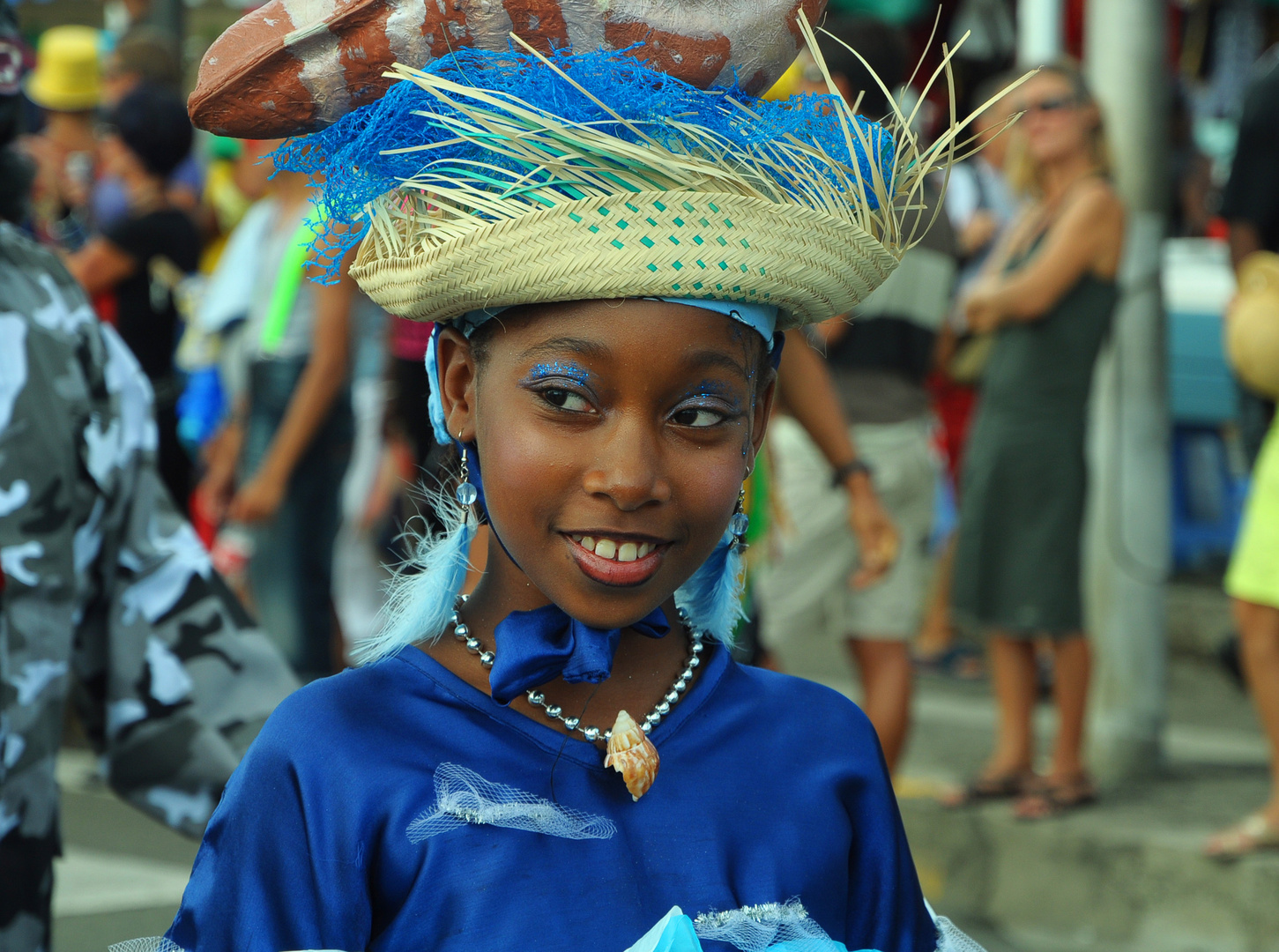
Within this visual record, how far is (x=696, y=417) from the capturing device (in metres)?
1.57

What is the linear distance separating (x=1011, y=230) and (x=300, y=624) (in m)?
2.56

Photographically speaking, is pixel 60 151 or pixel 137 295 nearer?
pixel 137 295

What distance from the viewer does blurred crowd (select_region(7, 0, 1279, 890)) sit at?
4.18m

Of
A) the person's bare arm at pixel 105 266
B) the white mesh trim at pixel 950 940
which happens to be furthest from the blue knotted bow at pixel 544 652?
the person's bare arm at pixel 105 266

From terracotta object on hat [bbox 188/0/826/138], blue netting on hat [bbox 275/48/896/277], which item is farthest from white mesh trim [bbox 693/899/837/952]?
terracotta object on hat [bbox 188/0/826/138]

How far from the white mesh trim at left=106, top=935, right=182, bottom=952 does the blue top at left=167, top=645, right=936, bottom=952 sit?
0.01 meters

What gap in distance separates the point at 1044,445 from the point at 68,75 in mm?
5031

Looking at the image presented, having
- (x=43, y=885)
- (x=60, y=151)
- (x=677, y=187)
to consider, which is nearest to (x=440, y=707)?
(x=677, y=187)

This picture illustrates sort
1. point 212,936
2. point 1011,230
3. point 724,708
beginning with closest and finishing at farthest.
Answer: point 212,936 → point 724,708 → point 1011,230

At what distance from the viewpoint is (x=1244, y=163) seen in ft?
15.1

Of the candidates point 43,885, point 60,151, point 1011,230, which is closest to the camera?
point 43,885

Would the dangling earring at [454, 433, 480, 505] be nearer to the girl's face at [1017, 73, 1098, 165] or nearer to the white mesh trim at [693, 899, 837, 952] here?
the white mesh trim at [693, 899, 837, 952]

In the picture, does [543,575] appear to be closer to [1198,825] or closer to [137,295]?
[1198,825]

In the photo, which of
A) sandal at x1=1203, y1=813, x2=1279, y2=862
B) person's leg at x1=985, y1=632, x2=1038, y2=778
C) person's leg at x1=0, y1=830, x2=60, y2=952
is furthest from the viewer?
person's leg at x1=985, y1=632, x2=1038, y2=778
